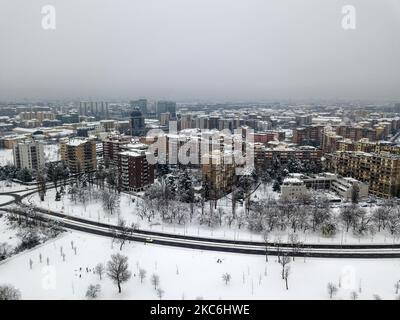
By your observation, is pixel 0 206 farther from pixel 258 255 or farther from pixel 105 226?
pixel 258 255

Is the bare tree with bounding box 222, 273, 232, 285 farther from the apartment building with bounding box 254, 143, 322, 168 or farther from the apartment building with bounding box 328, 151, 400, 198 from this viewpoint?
the apartment building with bounding box 254, 143, 322, 168

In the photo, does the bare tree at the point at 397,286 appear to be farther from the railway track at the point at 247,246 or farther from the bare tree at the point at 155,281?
the bare tree at the point at 155,281

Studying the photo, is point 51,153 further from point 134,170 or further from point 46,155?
point 134,170

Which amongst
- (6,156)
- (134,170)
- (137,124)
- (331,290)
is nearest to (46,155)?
(6,156)

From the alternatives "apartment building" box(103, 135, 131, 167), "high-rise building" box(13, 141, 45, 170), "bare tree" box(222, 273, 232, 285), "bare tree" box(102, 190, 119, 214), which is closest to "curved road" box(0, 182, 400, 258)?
"bare tree" box(102, 190, 119, 214)

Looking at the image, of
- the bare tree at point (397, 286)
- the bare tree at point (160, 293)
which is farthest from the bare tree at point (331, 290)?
the bare tree at point (160, 293)

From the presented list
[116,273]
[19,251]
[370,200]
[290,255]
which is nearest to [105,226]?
[19,251]
